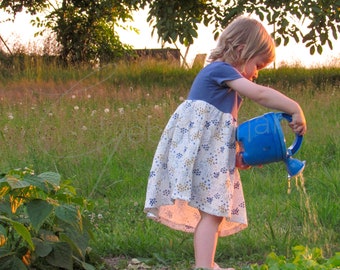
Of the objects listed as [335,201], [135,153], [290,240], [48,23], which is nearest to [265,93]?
[290,240]

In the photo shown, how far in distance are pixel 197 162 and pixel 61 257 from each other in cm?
78

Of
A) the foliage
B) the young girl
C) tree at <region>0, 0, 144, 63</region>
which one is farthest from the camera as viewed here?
tree at <region>0, 0, 144, 63</region>

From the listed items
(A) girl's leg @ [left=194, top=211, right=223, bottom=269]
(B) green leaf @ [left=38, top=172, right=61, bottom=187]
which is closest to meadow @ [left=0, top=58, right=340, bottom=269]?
(A) girl's leg @ [left=194, top=211, right=223, bottom=269]

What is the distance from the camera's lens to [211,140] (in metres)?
3.53

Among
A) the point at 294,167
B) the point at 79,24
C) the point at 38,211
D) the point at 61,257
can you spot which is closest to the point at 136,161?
the point at 294,167

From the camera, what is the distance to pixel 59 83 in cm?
1092

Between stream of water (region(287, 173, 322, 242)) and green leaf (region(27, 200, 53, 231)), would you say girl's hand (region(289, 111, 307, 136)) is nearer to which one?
stream of water (region(287, 173, 322, 242))

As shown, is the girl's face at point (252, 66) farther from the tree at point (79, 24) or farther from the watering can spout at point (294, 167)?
the tree at point (79, 24)

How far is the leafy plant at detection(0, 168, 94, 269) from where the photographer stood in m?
3.03

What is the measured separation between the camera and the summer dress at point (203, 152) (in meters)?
3.49

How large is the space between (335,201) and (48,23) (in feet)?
37.8

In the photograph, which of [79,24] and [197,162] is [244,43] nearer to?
[197,162]

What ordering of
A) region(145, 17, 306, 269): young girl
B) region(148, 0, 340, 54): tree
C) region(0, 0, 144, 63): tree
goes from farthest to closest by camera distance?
1. region(0, 0, 144, 63): tree
2. region(148, 0, 340, 54): tree
3. region(145, 17, 306, 269): young girl

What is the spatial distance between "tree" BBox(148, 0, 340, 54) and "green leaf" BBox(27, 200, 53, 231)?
6856mm
